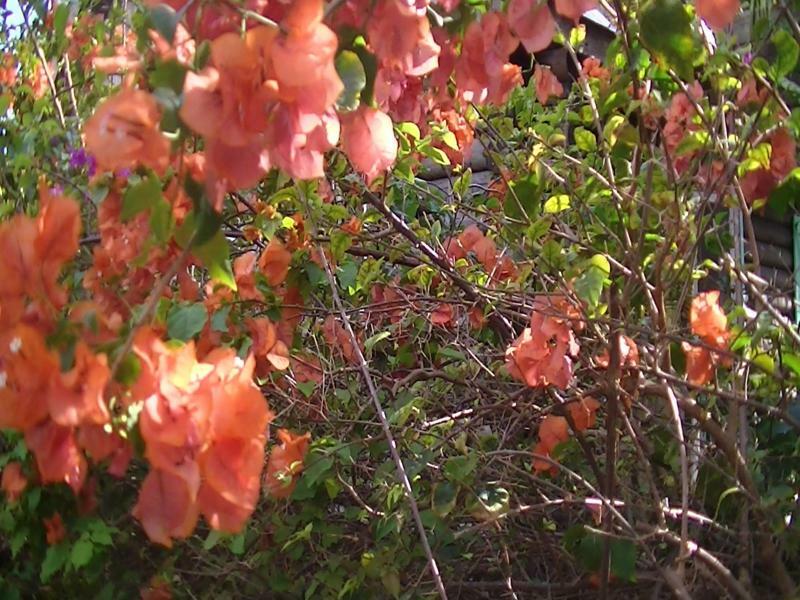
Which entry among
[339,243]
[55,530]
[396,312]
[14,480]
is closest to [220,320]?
[339,243]

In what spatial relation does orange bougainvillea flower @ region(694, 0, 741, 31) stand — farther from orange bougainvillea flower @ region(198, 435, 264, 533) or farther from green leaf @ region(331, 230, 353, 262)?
green leaf @ region(331, 230, 353, 262)

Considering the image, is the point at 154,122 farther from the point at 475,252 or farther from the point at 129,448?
the point at 475,252

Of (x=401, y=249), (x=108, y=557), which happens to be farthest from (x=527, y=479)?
(x=108, y=557)

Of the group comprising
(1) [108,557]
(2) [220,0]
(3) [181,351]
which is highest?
(2) [220,0]

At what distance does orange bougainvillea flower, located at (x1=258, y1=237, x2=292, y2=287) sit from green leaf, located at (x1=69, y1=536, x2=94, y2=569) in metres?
0.82

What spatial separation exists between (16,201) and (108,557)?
97cm

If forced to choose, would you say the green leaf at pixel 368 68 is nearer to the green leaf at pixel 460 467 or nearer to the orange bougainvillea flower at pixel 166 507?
the orange bougainvillea flower at pixel 166 507

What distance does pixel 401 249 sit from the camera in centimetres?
257

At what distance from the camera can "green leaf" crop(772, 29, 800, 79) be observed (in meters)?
1.76

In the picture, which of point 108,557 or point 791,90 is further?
point 108,557

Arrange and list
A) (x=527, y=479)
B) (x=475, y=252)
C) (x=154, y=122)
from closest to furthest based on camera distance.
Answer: (x=154, y=122)
(x=527, y=479)
(x=475, y=252)

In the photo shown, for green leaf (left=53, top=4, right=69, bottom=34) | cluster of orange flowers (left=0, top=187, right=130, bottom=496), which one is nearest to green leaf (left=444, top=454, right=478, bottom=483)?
A: cluster of orange flowers (left=0, top=187, right=130, bottom=496)

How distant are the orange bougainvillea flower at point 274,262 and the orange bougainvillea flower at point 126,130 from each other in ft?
4.16

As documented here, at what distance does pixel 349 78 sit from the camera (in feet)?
3.75
